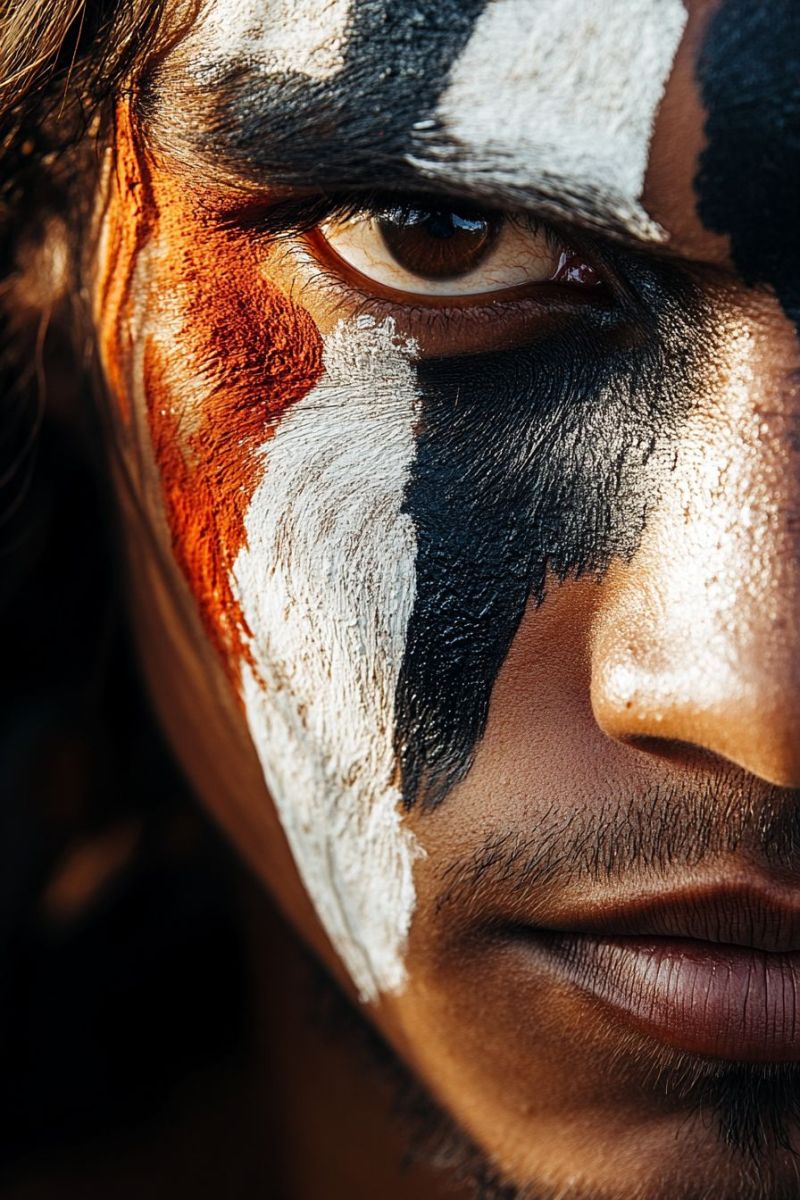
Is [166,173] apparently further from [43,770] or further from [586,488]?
[43,770]

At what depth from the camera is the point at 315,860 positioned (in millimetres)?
1052

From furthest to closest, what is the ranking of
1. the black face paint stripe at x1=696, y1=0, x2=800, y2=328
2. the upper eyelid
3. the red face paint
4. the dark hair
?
the dark hair
the red face paint
the upper eyelid
the black face paint stripe at x1=696, y1=0, x2=800, y2=328

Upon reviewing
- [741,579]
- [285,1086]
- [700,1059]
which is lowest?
[285,1086]

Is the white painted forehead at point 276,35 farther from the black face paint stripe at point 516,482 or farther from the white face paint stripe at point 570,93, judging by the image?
the black face paint stripe at point 516,482

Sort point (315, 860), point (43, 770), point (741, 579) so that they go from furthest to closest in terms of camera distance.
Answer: point (43, 770)
point (315, 860)
point (741, 579)

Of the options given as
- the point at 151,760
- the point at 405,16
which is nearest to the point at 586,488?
the point at 405,16

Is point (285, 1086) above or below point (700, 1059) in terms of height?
below

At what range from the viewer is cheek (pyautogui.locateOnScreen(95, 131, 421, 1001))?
0.90 metres

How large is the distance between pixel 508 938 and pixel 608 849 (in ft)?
0.44

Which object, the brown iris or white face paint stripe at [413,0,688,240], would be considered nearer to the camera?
white face paint stripe at [413,0,688,240]

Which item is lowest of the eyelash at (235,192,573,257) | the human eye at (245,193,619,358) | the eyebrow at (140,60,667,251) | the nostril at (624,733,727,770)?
the nostril at (624,733,727,770)

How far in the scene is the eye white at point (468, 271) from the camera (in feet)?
2.74

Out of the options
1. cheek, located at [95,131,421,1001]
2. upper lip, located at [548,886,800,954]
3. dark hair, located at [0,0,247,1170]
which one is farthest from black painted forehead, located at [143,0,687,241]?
upper lip, located at [548,886,800,954]

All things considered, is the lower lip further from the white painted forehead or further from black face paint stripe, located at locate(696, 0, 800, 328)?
the white painted forehead
